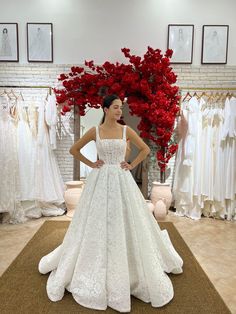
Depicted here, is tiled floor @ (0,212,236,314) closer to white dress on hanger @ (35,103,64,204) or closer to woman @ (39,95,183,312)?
white dress on hanger @ (35,103,64,204)

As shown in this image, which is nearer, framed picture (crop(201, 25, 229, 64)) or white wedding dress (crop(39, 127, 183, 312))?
white wedding dress (crop(39, 127, 183, 312))

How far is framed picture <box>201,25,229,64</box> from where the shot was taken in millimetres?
4535

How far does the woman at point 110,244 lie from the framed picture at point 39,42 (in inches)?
107

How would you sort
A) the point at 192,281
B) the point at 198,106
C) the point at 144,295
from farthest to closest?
1. the point at 198,106
2. the point at 192,281
3. the point at 144,295

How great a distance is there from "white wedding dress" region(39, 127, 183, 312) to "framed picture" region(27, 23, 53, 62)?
277 cm

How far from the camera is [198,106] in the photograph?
4328 millimetres

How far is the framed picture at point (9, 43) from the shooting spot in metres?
4.52

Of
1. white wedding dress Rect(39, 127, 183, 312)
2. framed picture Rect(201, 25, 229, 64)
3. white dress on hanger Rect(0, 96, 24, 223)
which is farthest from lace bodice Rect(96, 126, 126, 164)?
framed picture Rect(201, 25, 229, 64)

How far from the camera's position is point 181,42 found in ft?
14.9

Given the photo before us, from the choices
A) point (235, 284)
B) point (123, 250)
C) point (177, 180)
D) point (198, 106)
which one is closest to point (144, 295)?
point (123, 250)

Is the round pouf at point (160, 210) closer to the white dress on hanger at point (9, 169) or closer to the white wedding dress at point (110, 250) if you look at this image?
the white wedding dress at point (110, 250)

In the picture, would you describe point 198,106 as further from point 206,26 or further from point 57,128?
point 57,128

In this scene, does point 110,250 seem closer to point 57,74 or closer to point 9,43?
point 57,74

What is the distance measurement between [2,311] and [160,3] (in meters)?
4.54
